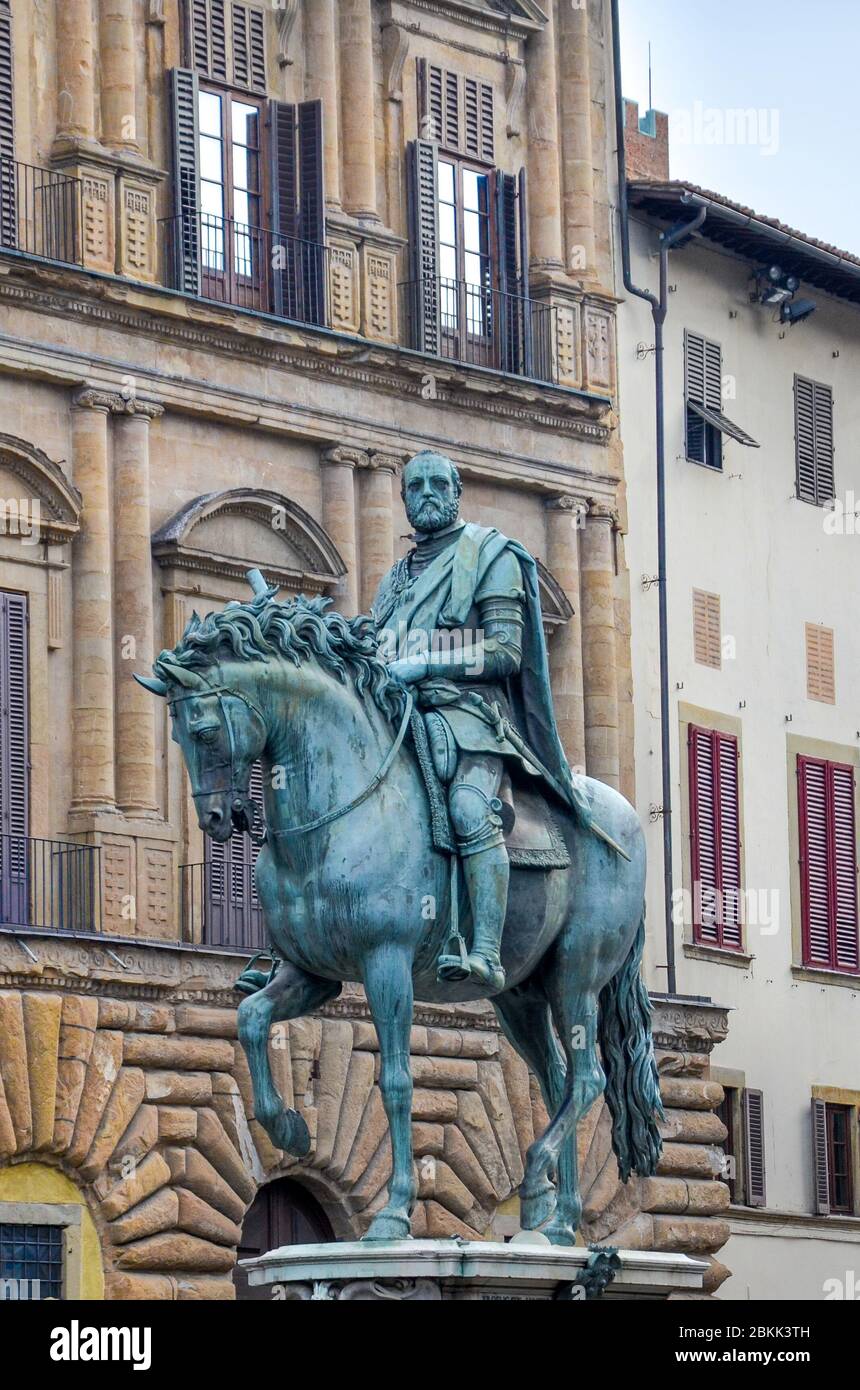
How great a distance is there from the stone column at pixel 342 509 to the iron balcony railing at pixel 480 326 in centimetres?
→ 132

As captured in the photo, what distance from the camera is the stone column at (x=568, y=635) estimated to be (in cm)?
3172

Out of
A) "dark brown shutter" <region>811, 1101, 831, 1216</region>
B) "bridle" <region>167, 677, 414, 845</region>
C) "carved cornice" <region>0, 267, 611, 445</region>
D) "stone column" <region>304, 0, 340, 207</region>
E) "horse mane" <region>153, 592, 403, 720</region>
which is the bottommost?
"bridle" <region>167, 677, 414, 845</region>

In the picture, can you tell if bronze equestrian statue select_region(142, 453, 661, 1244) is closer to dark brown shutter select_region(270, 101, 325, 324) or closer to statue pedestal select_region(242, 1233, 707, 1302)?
statue pedestal select_region(242, 1233, 707, 1302)

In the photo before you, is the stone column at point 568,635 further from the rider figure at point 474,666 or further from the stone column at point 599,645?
the rider figure at point 474,666

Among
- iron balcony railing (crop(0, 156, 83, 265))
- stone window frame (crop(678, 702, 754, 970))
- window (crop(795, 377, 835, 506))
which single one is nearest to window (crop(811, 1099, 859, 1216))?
stone window frame (crop(678, 702, 754, 970))

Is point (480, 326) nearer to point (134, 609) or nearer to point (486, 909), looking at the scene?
Result: point (134, 609)

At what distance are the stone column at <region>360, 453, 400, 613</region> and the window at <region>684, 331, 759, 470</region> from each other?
4491mm

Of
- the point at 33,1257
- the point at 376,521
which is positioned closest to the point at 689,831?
the point at 376,521

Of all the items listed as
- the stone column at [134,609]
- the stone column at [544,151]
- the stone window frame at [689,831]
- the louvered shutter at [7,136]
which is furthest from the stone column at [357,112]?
the stone window frame at [689,831]

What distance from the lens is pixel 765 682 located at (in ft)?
114

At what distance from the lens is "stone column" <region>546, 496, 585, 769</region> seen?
104 ft
